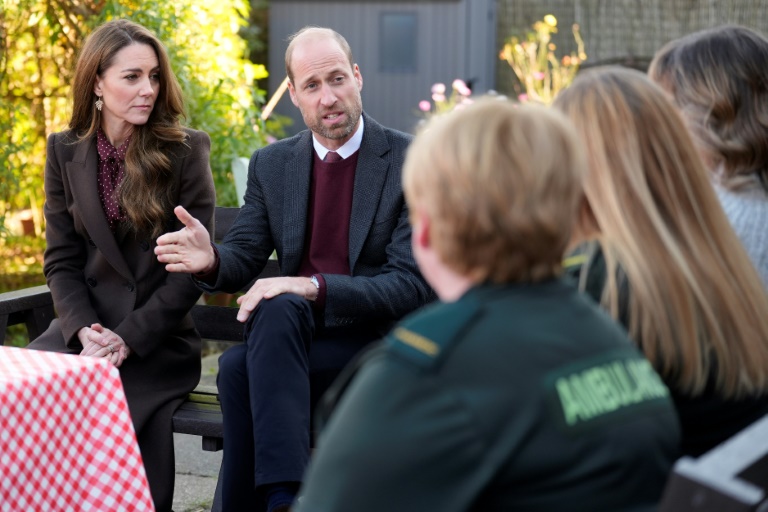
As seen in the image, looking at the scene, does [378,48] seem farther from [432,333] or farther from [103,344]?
[432,333]

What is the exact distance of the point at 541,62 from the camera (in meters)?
8.23

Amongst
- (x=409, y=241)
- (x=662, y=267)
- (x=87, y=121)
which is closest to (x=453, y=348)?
(x=662, y=267)

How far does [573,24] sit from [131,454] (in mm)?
7833

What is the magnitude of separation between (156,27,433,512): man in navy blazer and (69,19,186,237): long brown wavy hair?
0.28 m

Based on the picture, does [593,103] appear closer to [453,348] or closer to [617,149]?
[617,149]

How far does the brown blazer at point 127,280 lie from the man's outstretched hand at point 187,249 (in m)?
0.25

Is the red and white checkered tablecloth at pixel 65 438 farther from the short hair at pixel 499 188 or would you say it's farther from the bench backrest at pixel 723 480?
the bench backrest at pixel 723 480

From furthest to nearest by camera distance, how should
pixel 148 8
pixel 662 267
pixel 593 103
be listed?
pixel 148 8 < pixel 593 103 < pixel 662 267

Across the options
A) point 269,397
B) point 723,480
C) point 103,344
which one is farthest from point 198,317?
point 723,480

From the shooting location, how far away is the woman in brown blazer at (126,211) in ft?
10.5

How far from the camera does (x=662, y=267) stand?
160 centimetres

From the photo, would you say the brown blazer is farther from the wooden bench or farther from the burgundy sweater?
the burgundy sweater

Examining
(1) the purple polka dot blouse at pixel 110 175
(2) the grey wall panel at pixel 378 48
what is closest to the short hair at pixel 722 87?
(1) the purple polka dot blouse at pixel 110 175

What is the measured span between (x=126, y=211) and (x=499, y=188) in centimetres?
228
